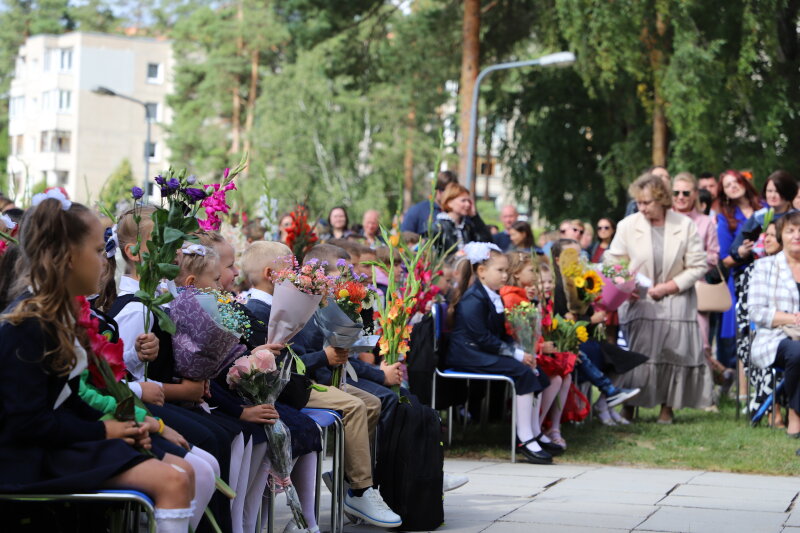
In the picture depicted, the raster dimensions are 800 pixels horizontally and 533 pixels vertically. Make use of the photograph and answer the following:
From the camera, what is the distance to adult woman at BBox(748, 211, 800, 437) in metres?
10.3

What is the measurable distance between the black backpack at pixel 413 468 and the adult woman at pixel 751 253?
191 inches

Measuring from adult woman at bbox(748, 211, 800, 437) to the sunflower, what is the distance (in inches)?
52.7

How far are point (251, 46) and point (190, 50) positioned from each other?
28.2 ft

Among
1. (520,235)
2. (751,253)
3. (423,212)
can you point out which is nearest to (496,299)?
(423,212)

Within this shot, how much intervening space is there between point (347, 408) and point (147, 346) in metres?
1.98

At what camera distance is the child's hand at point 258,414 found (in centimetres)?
556

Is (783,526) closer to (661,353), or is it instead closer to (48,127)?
(661,353)

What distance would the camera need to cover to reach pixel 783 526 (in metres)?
6.82

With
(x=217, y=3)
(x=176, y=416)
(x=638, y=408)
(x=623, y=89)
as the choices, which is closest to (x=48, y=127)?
(x=217, y=3)

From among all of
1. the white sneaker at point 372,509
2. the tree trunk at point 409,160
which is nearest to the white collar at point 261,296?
the white sneaker at point 372,509

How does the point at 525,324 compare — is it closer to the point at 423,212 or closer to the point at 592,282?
the point at 592,282

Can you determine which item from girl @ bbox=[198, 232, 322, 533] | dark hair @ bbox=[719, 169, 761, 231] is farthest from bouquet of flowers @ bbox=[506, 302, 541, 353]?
dark hair @ bbox=[719, 169, 761, 231]

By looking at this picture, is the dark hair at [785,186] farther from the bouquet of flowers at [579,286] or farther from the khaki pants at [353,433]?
the khaki pants at [353,433]

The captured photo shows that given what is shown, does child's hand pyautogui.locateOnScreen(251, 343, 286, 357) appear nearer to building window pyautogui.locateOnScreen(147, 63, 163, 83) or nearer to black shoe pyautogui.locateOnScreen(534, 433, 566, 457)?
black shoe pyautogui.locateOnScreen(534, 433, 566, 457)
